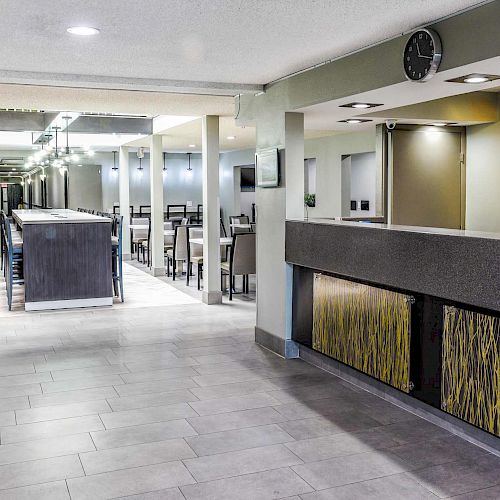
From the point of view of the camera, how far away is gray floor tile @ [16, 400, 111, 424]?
12.8ft

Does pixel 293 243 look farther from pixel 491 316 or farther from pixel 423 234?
pixel 491 316

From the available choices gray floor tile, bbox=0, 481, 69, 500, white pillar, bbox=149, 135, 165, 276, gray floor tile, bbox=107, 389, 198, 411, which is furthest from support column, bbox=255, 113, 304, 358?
white pillar, bbox=149, 135, 165, 276

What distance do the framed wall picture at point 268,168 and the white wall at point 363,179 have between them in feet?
18.0

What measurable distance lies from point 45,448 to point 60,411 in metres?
0.60

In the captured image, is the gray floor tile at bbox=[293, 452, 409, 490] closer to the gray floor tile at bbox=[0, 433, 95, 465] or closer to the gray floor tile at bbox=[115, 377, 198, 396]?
the gray floor tile at bbox=[0, 433, 95, 465]

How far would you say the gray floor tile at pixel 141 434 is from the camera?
3510 mm

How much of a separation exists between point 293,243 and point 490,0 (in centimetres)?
249

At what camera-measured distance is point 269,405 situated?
4094 millimetres

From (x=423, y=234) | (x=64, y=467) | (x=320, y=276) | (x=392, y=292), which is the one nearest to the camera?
(x=64, y=467)

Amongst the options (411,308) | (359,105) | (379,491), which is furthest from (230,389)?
(359,105)

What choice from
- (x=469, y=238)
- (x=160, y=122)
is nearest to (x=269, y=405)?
(x=469, y=238)

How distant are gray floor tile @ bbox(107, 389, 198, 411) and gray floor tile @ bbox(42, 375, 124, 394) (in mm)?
366

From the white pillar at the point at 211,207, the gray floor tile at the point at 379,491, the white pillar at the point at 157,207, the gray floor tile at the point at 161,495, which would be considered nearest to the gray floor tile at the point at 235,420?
the gray floor tile at the point at 161,495

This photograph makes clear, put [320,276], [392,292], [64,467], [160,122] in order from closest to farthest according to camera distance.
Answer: [64,467] < [392,292] < [320,276] < [160,122]
